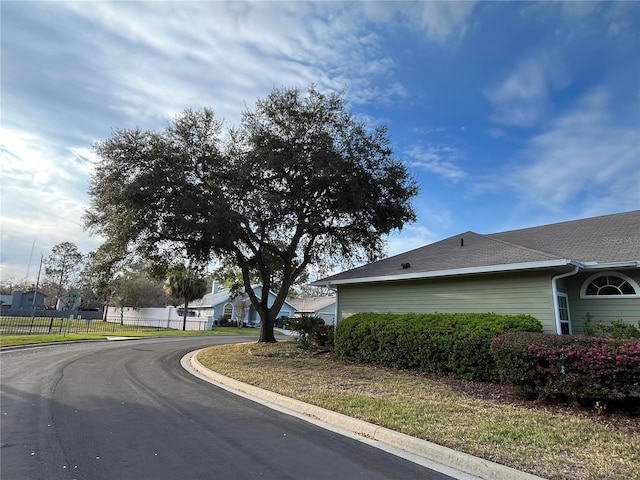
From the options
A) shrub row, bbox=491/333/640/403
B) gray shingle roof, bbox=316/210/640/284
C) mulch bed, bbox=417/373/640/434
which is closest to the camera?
mulch bed, bbox=417/373/640/434

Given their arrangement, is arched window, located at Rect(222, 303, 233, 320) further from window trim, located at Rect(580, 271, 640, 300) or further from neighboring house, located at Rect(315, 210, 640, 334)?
window trim, located at Rect(580, 271, 640, 300)

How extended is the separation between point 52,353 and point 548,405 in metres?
15.9

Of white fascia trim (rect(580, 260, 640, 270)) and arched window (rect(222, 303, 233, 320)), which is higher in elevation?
white fascia trim (rect(580, 260, 640, 270))

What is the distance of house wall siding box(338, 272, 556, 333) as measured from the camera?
9.30 metres

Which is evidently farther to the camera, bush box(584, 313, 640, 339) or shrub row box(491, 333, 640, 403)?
bush box(584, 313, 640, 339)

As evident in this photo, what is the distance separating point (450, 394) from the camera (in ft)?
23.8

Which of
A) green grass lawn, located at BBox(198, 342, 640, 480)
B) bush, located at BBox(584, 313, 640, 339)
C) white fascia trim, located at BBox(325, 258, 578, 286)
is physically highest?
white fascia trim, located at BBox(325, 258, 578, 286)

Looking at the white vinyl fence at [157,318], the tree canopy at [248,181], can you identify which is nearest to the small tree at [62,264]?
the white vinyl fence at [157,318]

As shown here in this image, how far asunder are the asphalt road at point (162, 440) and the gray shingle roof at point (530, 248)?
22.5 feet

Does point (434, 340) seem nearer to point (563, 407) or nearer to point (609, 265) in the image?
point (563, 407)

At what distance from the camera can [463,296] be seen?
10766 millimetres

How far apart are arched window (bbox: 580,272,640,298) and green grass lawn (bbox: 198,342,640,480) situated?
16.4 feet

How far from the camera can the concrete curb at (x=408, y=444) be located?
12.8 ft

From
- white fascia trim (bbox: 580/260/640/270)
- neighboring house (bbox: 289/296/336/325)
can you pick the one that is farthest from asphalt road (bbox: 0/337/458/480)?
neighboring house (bbox: 289/296/336/325)
